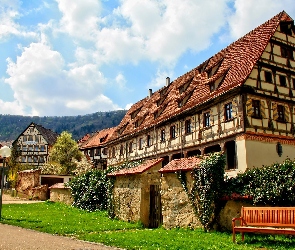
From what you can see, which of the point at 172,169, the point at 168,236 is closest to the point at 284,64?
the point at 172,169

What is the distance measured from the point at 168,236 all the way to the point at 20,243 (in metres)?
4.38

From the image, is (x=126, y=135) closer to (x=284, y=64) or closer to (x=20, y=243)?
(x=284, y=64)

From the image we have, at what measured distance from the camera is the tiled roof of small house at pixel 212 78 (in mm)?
21766

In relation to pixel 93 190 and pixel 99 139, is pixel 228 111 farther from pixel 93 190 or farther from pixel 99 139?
pixel 99 139

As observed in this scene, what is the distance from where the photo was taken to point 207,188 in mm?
11328

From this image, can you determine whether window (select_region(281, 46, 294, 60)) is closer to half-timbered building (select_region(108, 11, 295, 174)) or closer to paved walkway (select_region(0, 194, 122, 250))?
half-timbered building (select_region(108, 11, 295, 174))

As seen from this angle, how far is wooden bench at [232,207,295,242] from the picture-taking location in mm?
8906

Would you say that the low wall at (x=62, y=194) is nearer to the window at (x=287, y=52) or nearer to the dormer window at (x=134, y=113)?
the dormer window at (x=134, y=113)

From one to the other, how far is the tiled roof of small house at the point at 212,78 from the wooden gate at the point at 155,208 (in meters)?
9.72

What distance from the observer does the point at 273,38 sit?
72.1 feet

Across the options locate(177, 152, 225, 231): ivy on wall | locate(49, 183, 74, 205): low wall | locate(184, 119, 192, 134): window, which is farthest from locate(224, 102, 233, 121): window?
locate(49, 183, 74, 205): low wall

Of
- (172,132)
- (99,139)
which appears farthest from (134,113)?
(99,139)

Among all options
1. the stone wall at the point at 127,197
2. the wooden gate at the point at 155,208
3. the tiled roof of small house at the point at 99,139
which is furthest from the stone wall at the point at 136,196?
the tiled roof of small house at the point at 99,139

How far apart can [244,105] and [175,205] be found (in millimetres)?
10150
